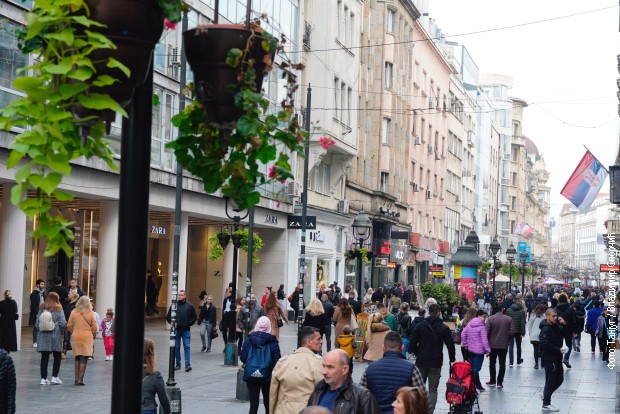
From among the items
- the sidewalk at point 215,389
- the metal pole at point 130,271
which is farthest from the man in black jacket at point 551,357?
the metal pole at point 130,271

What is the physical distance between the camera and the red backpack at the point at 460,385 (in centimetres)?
1664

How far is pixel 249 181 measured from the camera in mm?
4652

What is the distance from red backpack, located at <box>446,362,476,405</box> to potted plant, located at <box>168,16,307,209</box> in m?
12.5

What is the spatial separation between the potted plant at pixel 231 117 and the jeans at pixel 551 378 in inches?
622

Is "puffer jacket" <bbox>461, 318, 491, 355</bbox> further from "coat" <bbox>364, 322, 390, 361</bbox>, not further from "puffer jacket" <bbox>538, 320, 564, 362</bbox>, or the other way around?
"puffer jacket" <bbox>538, 320, 564, 362</bbox>

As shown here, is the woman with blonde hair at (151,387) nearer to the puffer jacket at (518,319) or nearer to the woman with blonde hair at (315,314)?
the woman with blonde hair at (315,314)

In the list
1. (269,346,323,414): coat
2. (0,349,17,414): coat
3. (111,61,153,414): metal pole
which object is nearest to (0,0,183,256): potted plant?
(111,61,153,414): metal pole

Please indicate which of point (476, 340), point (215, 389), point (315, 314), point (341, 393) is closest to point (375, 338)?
point (476, 340)

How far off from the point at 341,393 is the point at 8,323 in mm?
18362

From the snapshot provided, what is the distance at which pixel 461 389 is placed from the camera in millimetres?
16688

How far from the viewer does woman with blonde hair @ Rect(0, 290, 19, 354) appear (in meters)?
25.2

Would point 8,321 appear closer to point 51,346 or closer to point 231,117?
point 51,346

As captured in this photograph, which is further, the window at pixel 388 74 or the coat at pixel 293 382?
the window at pixel 388 74

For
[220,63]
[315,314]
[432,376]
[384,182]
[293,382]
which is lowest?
[432,376]
